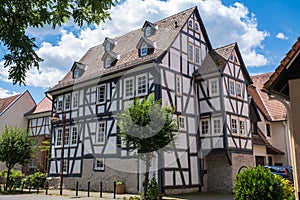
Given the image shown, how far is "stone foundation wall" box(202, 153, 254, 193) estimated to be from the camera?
19.3 meters

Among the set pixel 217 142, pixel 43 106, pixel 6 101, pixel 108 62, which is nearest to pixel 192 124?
pixel 217 142

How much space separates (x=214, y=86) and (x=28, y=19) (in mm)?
16173

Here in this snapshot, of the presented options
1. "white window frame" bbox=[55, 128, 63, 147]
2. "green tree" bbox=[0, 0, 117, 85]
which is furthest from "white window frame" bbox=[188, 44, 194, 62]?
Answer: "green tree" bbox=[0, 0, 117, 85]

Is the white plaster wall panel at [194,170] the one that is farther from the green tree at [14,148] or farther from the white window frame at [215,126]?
the green tree at [14,148]

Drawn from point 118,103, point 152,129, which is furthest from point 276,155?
point 152,129

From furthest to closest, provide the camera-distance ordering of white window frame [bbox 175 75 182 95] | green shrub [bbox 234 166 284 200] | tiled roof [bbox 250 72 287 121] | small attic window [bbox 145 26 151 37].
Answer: tiled roof [bbox 250 72 287 121], small attic window [bbox 145 26 151 37], white window frame [bbox 175 75 182 95], green shrub [bbox 234 166 284 200]

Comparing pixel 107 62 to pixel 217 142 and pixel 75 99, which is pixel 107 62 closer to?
pixel 75 99

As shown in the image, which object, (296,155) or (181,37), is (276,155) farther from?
(296,155)

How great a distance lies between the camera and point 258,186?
8.77m

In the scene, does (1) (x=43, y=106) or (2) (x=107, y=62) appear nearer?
(2) (x=107, y=62)

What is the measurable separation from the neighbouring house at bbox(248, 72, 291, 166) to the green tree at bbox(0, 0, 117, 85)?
2018 centimetres

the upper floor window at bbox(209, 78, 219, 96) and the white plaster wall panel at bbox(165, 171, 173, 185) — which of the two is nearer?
the white plaster wall panel at bbox(165, 171, 173, 185)

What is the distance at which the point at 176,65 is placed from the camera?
63.6ft

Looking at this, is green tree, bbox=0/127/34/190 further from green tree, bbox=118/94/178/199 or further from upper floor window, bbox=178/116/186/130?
upper floor window, bbox=178/116/186/130
